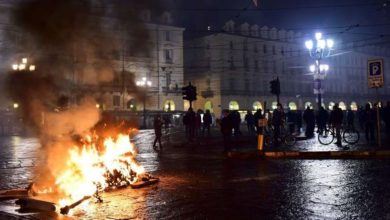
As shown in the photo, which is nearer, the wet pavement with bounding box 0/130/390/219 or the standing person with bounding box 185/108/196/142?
the wet pavement with bounding box 0/130/390/219

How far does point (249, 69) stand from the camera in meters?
74.1

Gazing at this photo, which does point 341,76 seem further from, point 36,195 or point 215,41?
point 36,195

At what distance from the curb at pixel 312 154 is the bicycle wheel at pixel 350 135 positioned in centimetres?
439

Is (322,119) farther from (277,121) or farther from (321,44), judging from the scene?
(321,44)

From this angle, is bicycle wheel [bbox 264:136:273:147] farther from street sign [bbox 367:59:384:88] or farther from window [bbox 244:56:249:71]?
window [bbox 244:56:249:71]

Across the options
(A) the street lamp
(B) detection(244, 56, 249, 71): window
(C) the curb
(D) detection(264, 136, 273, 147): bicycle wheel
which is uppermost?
(B) detection(244, 56, 249, 71): window

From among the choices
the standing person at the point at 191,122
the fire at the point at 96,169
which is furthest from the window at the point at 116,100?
the standing person at the point at 191,122

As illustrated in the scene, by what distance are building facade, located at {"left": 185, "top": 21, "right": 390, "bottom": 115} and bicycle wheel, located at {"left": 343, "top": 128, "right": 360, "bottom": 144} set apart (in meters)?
44.6

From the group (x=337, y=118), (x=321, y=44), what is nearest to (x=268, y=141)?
(x=337, y=118)

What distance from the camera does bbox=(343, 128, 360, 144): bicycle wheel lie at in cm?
1962

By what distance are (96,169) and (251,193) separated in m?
3.42

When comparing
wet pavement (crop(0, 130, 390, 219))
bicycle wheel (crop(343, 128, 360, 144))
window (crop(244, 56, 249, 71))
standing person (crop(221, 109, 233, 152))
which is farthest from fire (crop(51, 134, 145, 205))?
window (crop(244, 56, 249, 71))

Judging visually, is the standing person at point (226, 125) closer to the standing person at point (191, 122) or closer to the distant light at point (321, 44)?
the standing person at point (191, 122)

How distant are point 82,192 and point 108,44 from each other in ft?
15.0
